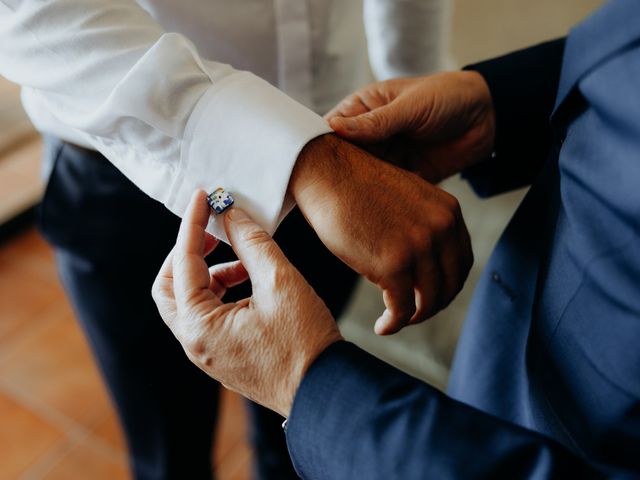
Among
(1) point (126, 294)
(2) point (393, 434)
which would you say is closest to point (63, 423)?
(1) point (126, 294)

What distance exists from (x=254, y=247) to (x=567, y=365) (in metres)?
0.26

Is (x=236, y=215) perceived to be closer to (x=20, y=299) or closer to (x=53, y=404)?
(x=53, y=404)

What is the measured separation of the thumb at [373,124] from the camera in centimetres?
58

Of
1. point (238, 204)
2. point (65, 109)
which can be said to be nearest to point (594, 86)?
point (238, 204)

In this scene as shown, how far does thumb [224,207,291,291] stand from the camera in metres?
0.48

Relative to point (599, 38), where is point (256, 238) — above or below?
below

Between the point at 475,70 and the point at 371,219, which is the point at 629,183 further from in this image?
the point at 475,70

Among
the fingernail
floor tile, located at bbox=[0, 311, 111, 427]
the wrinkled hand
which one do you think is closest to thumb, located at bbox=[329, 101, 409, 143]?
the wrinkled hand

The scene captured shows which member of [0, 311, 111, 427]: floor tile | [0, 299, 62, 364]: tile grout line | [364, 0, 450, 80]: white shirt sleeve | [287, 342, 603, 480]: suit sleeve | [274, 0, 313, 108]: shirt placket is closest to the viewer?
[287, 342, 603, 480]: suit sleeve

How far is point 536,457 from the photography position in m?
0.40

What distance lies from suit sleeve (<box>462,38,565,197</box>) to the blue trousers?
0.25m

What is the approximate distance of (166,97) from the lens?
1.78 feet

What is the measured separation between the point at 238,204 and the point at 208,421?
51cm

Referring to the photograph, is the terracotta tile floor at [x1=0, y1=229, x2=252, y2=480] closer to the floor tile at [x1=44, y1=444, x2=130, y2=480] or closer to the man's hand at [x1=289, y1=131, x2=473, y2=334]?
the floor tile at [x1=44, y1=444, x2=130, y2=480]
